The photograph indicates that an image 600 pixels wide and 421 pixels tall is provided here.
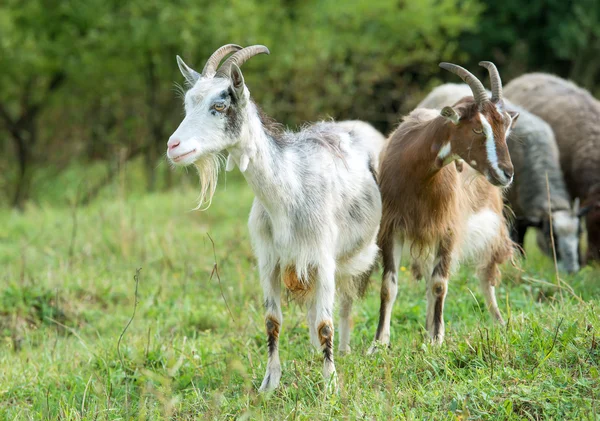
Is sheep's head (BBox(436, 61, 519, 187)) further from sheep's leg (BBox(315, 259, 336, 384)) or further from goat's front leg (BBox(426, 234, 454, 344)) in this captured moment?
sheep's leg (BBox(315, 259, 336, 384))

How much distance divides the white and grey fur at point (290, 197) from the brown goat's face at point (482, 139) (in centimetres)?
70

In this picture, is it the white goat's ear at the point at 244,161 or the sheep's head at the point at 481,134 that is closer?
the white goat's ear at the point at 244,161

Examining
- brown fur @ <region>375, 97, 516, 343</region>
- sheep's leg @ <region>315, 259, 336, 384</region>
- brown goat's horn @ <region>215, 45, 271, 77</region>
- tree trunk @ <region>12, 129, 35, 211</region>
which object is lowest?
tree trunk @ <region>12, 129, 35, 211</region>

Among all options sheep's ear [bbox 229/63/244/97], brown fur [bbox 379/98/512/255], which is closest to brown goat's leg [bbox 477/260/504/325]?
brown fur [bbox 379/98/512/255]

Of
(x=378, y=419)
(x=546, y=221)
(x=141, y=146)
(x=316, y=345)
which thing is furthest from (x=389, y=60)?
(x=378, y=419)

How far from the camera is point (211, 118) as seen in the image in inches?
179

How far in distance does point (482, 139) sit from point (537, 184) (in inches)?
150

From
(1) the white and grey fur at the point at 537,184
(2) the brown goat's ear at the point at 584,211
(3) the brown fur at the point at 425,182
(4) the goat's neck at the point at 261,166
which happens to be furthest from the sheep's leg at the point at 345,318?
(2) the brown goat's ear at the point at 584,211

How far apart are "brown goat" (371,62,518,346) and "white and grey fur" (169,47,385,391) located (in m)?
0.25

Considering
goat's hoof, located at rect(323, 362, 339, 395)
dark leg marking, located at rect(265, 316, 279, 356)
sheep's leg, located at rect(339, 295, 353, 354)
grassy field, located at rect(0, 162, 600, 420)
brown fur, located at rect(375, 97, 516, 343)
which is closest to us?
grassy field, located at rect(0, 162, 600, 420)

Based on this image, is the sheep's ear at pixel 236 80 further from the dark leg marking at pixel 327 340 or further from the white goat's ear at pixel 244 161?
the dark leg marking at pixel 327 340

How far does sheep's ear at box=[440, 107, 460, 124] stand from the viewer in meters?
5.14

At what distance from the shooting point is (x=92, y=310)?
7.35m

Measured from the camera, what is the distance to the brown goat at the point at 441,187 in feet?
16.8
